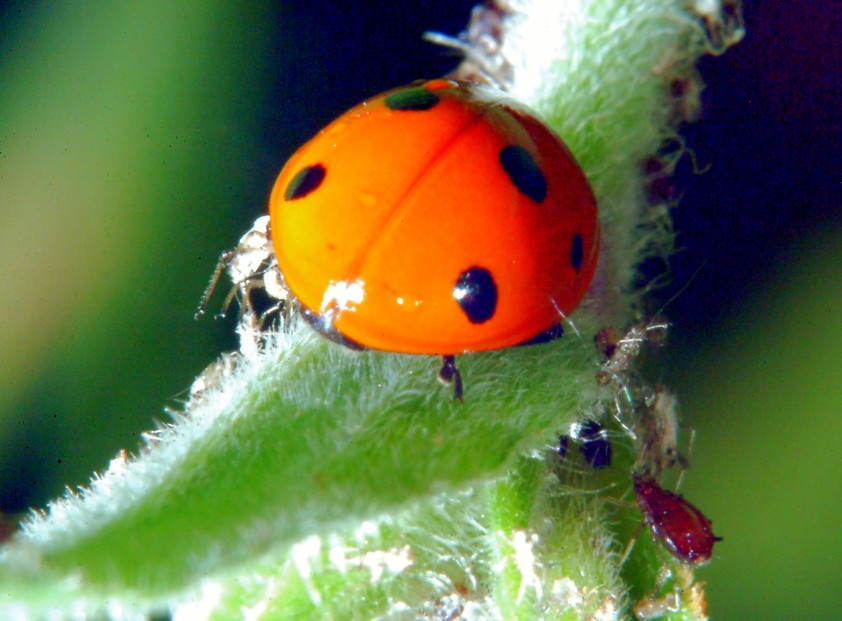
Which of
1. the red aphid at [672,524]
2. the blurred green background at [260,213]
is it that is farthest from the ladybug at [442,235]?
the blurred green background at [260,213]

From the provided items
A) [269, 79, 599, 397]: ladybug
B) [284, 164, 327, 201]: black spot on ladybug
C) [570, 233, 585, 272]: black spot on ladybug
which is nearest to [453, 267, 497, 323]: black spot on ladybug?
[269, 79, 599, 397]: ladybug

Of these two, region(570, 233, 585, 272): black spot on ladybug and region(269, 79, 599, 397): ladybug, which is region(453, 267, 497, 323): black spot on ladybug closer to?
region(269, 79, 599, 397): ladybug

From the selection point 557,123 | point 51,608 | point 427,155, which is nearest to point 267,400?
point 51,608

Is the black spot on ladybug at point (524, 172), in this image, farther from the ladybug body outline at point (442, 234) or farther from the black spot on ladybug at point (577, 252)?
the black spot on ladybug at point (577, 252)

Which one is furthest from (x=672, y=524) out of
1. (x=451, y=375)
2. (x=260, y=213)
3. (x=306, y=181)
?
(x=260, y=213)

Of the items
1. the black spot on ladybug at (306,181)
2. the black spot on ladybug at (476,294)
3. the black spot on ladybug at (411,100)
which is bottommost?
the black spot on ladybug at (476,294)

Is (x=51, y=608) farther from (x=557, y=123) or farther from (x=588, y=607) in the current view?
(x=557, y=123)

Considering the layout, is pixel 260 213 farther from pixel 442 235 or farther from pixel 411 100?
pixel 442 235
